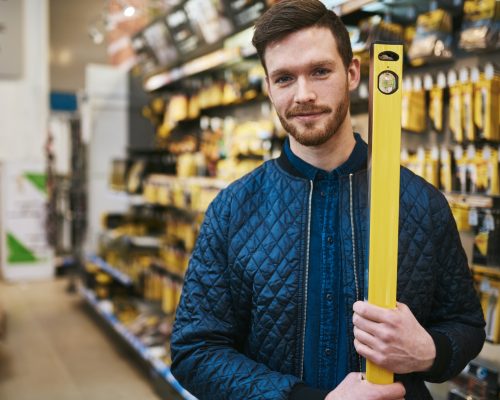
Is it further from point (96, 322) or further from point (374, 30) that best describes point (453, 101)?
point (96, 322)

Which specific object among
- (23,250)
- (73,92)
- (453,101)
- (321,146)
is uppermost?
(73,92)

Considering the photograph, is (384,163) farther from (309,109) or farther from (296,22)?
(296,22)

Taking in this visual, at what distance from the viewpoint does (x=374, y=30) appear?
91.9 inches

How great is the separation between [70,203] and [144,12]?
2759mm

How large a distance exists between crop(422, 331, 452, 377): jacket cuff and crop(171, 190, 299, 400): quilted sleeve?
10.5 inches

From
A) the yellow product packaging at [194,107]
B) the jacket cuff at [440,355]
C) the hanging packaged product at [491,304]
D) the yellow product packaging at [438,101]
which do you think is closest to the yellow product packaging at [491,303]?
the hanging packaged product at [491,304]

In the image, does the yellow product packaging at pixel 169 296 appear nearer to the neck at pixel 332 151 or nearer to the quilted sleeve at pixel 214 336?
the quilted sleeve at pixel 214 336

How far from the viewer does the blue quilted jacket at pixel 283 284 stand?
1168 mm

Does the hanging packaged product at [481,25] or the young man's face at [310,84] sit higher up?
the hanging packaged product at [481,25]

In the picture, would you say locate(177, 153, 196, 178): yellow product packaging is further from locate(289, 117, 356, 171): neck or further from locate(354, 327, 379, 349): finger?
locate(354, 327, 379, 349): finger

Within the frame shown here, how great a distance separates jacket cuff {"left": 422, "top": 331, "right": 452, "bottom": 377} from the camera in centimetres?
108

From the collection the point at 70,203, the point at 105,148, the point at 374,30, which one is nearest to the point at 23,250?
the point at 70,203

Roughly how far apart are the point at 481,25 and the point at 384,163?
1393 millimetres

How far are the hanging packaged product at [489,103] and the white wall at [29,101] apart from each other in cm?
696
